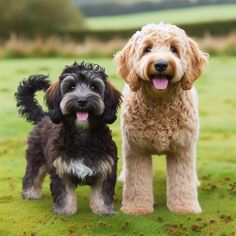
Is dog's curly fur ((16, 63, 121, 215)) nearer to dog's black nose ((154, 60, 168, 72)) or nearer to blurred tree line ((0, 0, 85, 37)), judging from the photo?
dog's black nose ((154, 60, 168, 72))

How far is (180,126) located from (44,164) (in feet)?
4.71

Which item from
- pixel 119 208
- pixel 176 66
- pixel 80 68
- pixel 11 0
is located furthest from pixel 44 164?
pixel 11 0

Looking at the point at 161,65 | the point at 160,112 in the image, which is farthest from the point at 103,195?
the point at 161,65

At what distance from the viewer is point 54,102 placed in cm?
634

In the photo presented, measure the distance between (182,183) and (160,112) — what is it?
75 cm

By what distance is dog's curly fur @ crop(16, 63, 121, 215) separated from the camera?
6.13 m

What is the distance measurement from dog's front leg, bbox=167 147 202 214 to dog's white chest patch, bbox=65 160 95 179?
0.88m

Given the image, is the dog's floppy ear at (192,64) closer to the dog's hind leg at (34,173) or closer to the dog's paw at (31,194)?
the dog's hind leg at (34,173)

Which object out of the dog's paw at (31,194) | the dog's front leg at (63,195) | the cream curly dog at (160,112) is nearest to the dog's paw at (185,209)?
the cream curly dog at (160,112)

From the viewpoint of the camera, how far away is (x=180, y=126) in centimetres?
662

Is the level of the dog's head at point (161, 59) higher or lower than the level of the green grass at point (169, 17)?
lower

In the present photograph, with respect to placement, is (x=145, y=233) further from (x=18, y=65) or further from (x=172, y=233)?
(x=18, y=65)

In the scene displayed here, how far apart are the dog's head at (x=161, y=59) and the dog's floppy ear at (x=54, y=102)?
63cm

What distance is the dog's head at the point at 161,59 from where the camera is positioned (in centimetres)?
599
